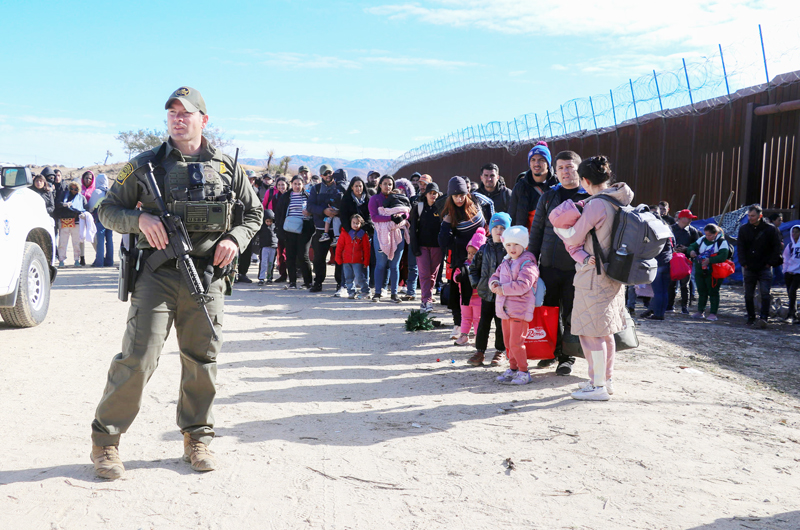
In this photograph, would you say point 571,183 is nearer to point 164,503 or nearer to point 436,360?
point 436,360

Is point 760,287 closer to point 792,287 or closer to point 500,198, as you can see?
point 792,287

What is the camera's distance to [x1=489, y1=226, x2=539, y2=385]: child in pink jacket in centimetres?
563

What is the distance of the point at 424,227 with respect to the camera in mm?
9273

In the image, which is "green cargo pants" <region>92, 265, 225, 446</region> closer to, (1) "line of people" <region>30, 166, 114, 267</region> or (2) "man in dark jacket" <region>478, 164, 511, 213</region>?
(2) "man in dark jacket" <region>478, 164, 511, 213</region>

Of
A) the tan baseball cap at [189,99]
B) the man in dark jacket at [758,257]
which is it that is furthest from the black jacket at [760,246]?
the tan baseball cap at [189,99]

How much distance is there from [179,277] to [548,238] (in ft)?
11.1

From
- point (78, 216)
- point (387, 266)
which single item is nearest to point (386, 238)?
point (387, 266)

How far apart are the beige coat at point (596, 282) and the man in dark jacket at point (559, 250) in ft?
2.14

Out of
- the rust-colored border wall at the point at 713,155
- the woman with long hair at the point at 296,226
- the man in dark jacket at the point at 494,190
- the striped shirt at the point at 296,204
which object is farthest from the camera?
the rust-colored border wall at the point at 713,155

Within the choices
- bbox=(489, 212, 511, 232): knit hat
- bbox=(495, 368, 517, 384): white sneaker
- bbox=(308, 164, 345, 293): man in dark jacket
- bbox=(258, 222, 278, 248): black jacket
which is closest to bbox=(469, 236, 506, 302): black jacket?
bbox=(489, 212, 511, 232): knit hat

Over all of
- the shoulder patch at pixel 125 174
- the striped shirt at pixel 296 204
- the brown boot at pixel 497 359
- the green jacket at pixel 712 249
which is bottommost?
the brown boot at pixel 497 359

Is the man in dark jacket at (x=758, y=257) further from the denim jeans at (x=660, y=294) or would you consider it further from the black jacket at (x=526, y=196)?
the black jacket at (x=526, y=196)

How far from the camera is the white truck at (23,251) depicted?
22.3 feet

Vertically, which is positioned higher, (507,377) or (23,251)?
(23,251)
